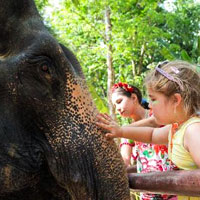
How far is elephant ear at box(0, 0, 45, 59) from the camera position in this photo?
162cm

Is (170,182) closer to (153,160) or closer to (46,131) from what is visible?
(46,131)

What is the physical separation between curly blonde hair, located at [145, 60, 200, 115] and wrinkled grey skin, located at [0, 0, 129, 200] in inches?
20.3

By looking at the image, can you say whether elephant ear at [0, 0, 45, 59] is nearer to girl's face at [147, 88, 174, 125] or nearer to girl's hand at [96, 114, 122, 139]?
girl's hand at [96, 114, 122, 139]

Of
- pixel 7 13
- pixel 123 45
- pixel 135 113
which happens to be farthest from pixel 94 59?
pixel 7 13

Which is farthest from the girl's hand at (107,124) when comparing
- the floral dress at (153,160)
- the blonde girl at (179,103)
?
the floral dress at (153,160)

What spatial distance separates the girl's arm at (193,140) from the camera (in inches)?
70.1

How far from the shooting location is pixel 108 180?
4.99 ft

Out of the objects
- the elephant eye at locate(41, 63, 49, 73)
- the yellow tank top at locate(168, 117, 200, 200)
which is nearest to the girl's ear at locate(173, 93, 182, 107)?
the yellow tank top at locate(168, 117, 200, 200)

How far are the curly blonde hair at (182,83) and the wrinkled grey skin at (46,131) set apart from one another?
0.51 metres

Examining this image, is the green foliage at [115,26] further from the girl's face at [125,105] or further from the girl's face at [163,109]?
the girl's face at [163,109]

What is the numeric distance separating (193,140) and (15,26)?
37.7 inches

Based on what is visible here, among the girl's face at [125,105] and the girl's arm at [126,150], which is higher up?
the girl's face at [125,105]

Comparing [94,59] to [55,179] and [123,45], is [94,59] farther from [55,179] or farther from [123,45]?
[55,179]

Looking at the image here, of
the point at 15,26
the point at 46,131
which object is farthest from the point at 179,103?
the point at 15,26
